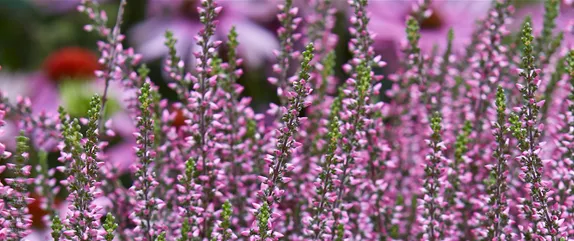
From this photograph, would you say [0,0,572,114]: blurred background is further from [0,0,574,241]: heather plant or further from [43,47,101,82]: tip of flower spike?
[0,0,574,241]: heather plant

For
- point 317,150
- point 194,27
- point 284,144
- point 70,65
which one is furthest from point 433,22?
point 284,144

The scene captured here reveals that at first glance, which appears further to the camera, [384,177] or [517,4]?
[517,4]

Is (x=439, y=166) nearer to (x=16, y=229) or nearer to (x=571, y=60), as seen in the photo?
(x=571, y=60)

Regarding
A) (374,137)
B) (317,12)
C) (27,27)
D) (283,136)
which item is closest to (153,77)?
(27,27)

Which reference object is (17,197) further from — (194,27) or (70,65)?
(70,65)

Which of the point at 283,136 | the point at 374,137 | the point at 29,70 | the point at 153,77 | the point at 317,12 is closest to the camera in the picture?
the point at 283,136
